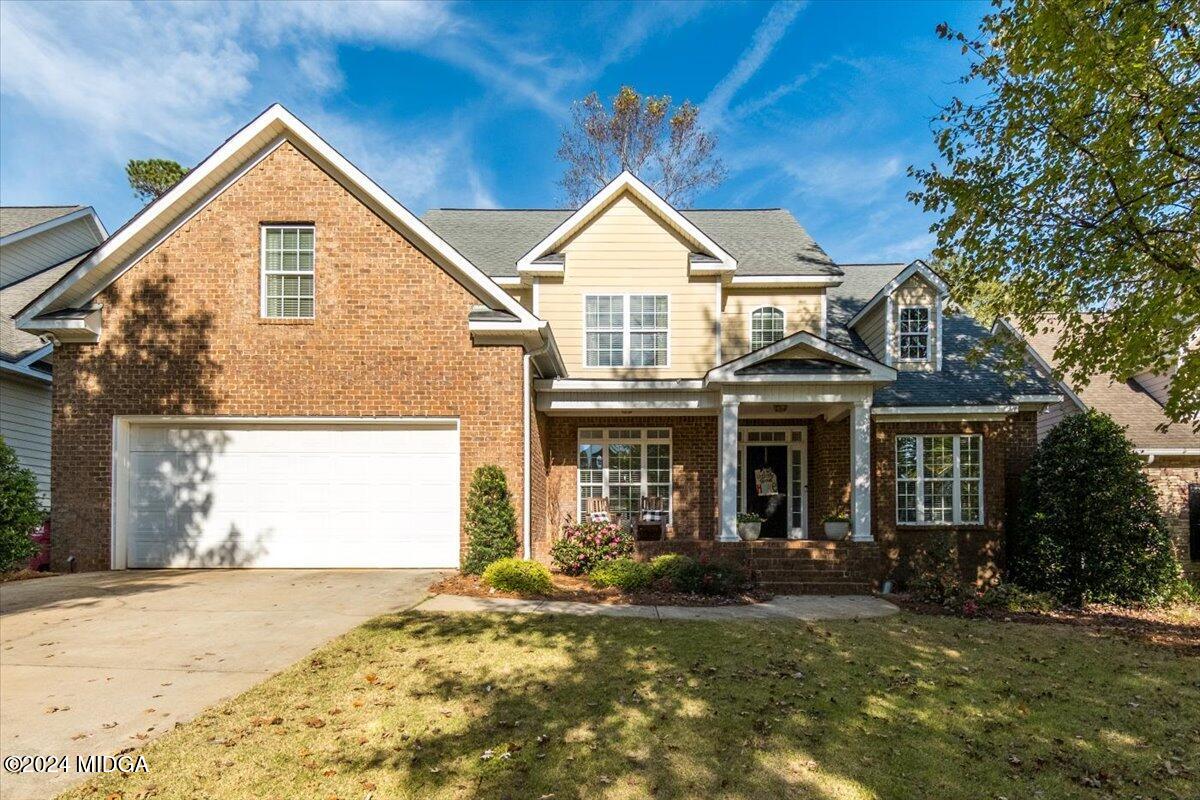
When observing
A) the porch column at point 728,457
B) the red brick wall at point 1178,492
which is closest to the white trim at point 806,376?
the porch column at point 728,457

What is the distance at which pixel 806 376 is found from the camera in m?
11.7

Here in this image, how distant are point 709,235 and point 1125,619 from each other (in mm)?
11167

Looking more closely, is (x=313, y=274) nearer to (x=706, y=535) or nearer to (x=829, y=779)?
(x=706, y=535)

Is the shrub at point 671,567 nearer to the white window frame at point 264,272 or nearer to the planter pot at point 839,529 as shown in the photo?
the planter pot at point 839,529

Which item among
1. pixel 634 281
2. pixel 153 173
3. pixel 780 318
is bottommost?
pixel 780 318

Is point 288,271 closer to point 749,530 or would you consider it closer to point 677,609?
point 677,609

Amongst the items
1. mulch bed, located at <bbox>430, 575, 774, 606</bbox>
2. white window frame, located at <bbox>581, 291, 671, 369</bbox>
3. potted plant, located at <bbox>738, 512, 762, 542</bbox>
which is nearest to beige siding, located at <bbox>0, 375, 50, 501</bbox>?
mulch bed, located at <bbox>430, 575, 774, 606</bbox>

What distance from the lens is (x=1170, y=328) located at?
8398 mm

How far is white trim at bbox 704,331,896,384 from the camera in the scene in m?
11.6

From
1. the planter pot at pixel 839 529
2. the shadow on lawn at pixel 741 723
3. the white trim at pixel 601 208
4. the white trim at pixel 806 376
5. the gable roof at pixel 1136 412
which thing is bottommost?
the shadow on lawn at pixel 741 723

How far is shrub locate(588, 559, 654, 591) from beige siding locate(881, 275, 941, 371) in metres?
7.76

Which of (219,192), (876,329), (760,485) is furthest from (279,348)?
(876,329)

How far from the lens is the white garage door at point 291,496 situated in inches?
435

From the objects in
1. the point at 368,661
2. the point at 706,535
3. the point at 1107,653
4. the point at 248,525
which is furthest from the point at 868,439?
the point at 248,525
